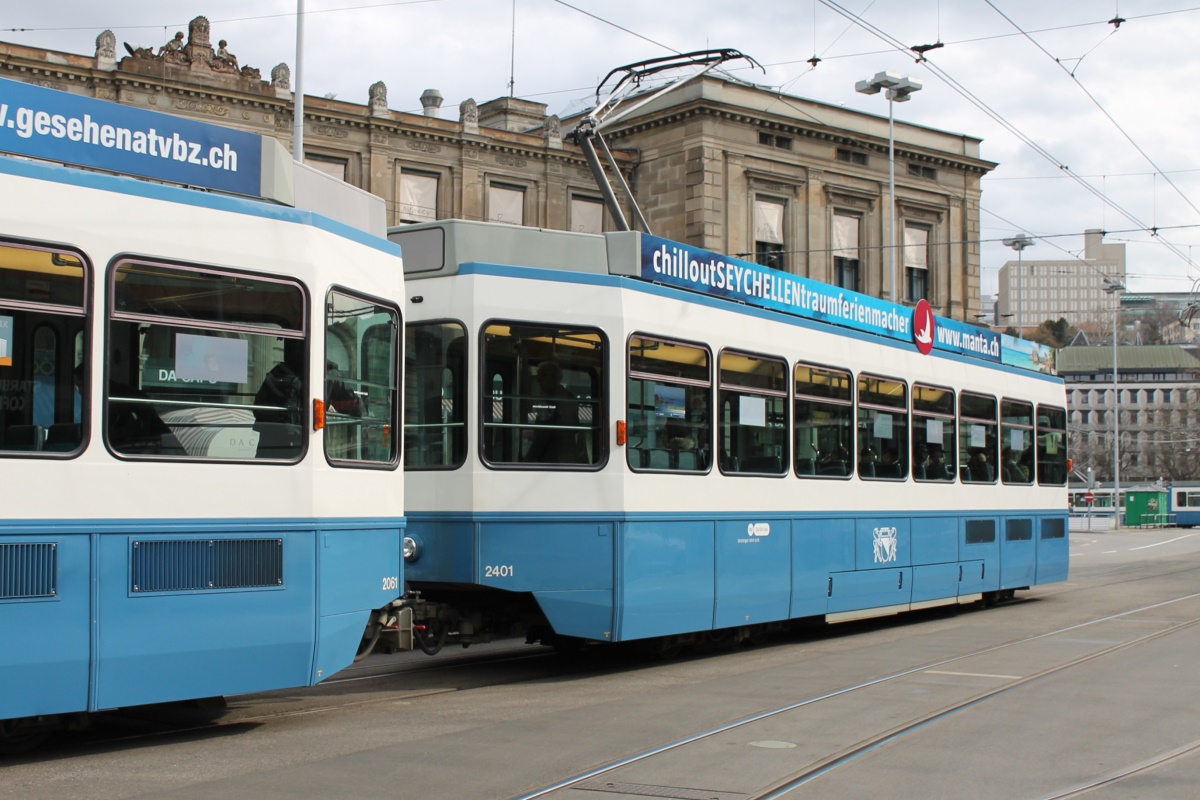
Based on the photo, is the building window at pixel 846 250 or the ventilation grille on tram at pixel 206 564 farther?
the building window at pixel 846 250

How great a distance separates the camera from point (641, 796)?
253 inches

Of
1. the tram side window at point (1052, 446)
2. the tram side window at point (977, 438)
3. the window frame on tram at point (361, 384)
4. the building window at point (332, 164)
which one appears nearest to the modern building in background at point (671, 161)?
the building window at point (332, 164)

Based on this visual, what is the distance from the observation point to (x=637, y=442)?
11.0 metres

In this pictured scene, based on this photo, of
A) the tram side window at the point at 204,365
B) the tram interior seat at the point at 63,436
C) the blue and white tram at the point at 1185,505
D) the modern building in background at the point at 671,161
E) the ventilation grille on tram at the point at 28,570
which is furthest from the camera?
the blue and white tram at the point at 1185,505

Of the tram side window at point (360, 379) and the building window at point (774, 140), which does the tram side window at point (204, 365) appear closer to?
the tram side window at point (360, 379)

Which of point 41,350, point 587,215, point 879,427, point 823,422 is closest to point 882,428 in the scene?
point 879,427

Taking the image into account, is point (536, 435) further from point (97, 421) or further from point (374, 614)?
point (97, 421)

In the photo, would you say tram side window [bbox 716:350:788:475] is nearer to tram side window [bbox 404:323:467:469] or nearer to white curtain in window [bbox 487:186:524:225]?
tram side window [bbox 404:323:467:469]

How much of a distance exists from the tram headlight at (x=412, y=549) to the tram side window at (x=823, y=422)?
A: 4.23m

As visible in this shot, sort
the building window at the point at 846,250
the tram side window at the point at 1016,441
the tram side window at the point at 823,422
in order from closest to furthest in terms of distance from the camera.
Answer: the tram side window at the point at 823,422
the tram side window at the point at 1016,441
the building window at the point at 846,250

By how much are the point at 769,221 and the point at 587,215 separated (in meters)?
6.13

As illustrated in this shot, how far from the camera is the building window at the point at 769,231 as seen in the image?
44906mm

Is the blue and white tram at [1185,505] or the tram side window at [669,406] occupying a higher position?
the tram side window at [669,406]

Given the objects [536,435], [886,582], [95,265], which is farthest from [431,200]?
[95,265]
